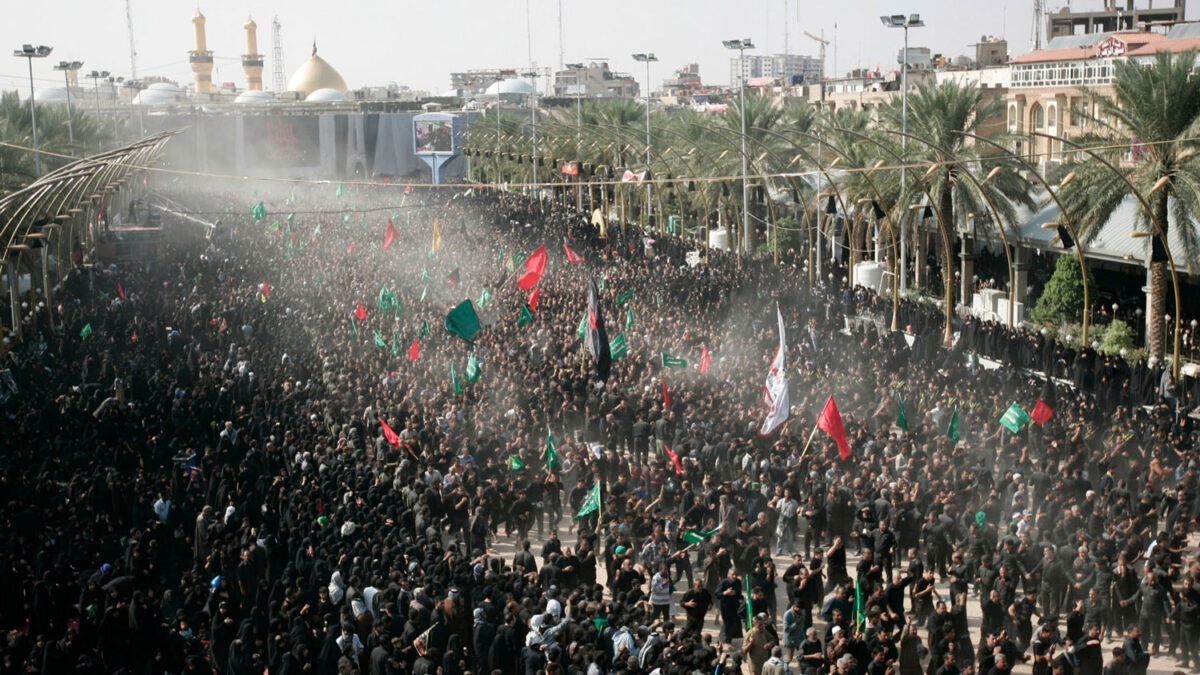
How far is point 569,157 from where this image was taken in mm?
65562

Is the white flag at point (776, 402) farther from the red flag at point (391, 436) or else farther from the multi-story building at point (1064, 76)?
the multi-story building at point (1064, 76)

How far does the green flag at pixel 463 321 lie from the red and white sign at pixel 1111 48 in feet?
126

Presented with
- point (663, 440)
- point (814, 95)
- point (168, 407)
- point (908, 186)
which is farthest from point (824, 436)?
point (814, 95)

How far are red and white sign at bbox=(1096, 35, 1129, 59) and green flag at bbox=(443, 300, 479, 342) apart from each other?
126 feet

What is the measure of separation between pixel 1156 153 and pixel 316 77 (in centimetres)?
12407

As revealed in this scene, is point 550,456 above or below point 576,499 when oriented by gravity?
above

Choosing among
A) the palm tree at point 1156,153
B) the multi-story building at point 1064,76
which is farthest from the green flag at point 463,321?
the multi-story building at point 1064,76

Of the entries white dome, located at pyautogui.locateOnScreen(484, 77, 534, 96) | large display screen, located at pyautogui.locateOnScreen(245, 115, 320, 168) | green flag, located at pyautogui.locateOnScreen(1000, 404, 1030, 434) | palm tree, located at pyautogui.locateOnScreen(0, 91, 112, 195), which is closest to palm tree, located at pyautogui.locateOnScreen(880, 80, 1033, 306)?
green flag, located at pyautogui.locateOnScreen(1000, 404, 1030, 434)

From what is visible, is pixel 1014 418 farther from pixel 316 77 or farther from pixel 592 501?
pixel 316 77

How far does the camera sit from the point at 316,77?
140 metres

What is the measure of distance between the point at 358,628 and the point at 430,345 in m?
13.7

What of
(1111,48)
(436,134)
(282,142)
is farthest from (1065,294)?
(282,142)

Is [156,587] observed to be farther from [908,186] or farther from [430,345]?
[908,186]

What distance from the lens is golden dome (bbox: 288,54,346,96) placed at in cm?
13988
